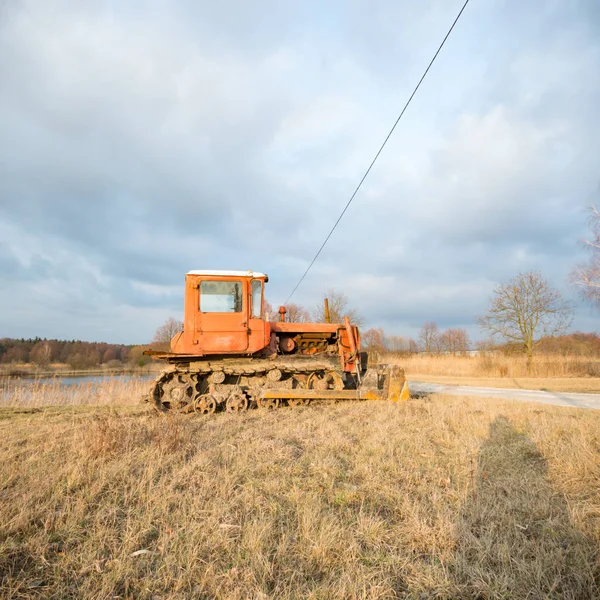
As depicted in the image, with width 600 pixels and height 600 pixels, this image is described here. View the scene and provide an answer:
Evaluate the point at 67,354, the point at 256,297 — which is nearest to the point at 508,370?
the point at 256,297

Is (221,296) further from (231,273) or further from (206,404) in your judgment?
(206,404)

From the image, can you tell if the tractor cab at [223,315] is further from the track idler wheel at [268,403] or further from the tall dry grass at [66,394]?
the tall dry grass at [66,394]

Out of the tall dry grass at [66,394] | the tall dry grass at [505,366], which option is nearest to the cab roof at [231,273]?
the tall dry grass at [66,394]

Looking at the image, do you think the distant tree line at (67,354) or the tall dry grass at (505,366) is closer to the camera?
the tall dry grass at (505,366)

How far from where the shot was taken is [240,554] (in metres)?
2.49

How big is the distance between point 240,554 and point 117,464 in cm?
215

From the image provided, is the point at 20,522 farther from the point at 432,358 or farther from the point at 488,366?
the point at 432,358

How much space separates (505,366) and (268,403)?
17450 mm

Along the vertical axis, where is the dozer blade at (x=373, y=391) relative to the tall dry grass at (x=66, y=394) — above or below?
above

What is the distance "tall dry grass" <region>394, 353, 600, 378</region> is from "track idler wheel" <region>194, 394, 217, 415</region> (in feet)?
57.8

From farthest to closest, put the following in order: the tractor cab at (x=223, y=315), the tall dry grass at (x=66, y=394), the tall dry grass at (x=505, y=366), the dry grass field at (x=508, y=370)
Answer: the tall dry grass at (x=505, y=366), the dry grass field at (x=508, y=370), the tall dry grass at (x=66, y=394), the tractor cab at (x=223, y=315)

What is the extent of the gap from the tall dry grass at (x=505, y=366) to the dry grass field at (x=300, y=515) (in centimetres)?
1633

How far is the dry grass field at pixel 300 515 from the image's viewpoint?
2.23 metres

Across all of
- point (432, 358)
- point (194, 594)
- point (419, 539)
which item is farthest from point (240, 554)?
point (432, 358)
